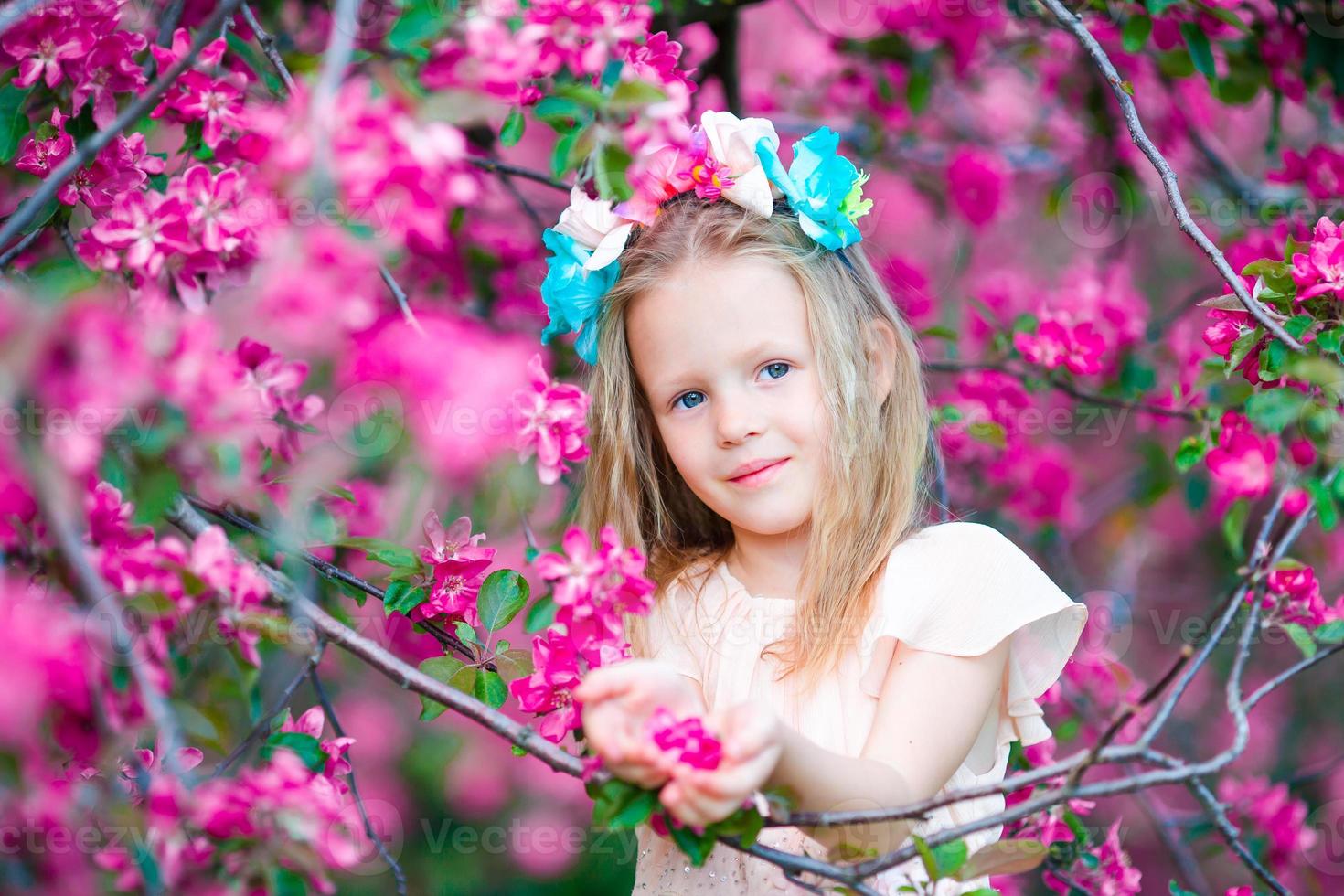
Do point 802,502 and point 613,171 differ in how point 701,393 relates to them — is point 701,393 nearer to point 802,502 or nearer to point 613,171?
point 802,502

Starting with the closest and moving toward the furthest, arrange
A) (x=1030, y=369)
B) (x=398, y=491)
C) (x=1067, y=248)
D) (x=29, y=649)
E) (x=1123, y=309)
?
(x=29, y=649) < (x=398, y=491) < (x=1030, y=369) < (x=1123, y=309) < (x=1067, y=248)

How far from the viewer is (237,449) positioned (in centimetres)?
95

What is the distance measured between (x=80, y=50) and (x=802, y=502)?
943mm

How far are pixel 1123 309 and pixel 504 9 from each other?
169cm

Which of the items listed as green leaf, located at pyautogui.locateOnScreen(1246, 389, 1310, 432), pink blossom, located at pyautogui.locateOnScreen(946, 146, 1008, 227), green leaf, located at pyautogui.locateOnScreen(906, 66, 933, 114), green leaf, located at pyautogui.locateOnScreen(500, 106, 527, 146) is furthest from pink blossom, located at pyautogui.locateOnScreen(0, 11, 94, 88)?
pink blossom, located at pyautogui.locateOnScreen(946, 146, 1008, 227)

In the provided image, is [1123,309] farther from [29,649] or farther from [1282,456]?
[29,649]

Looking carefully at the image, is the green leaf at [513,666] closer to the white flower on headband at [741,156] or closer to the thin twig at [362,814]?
the thin twig at [362,814]

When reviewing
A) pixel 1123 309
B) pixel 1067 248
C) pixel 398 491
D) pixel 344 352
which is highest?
pixel 344 352

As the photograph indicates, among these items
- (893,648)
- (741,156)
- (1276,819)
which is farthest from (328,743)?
(1276,819)

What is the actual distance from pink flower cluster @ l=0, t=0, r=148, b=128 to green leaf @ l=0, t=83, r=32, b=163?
0.15ft

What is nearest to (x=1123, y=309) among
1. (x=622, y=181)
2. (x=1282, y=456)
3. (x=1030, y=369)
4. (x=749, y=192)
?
(x=1030, y=369)

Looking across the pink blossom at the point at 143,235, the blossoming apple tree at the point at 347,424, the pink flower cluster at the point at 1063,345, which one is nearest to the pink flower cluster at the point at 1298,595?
the blossoming apple tree at the point at 347,424

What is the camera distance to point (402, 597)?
1318 mm

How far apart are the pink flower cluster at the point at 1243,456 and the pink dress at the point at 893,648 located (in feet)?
1.33
